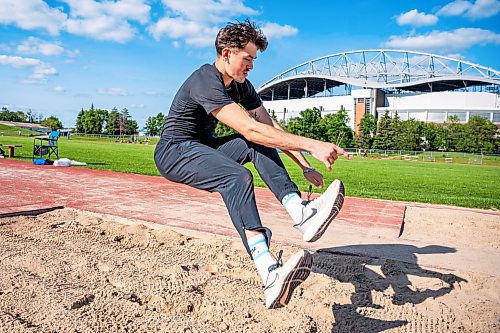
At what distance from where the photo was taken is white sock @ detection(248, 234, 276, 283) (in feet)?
8.63

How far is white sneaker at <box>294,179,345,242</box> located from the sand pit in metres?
0.59

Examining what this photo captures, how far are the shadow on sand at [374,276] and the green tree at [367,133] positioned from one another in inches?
2372

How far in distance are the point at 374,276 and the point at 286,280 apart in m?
1.70

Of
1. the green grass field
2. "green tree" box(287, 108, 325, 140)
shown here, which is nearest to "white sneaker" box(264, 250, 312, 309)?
the green grass field

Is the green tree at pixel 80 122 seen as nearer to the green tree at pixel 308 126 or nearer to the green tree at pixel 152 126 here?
the green tree at pixel 152 126

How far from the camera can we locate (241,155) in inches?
125

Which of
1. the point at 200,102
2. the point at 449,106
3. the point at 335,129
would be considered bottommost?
the point at 200,102

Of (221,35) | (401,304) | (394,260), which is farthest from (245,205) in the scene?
(394,260)

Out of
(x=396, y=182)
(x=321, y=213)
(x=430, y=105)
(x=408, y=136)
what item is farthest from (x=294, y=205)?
(x=430, y=105)

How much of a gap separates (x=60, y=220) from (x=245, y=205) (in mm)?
3813

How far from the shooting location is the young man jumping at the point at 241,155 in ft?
8.12

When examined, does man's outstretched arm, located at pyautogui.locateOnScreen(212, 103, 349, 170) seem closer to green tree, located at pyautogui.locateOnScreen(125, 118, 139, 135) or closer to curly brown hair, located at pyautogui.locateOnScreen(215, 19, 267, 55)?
curly brown hair, located at pyautogui.locateOnScreen(215, 19, 267, 55)

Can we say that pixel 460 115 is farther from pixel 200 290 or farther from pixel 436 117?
pixel 200 290

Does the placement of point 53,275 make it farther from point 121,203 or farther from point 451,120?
point 451,120
